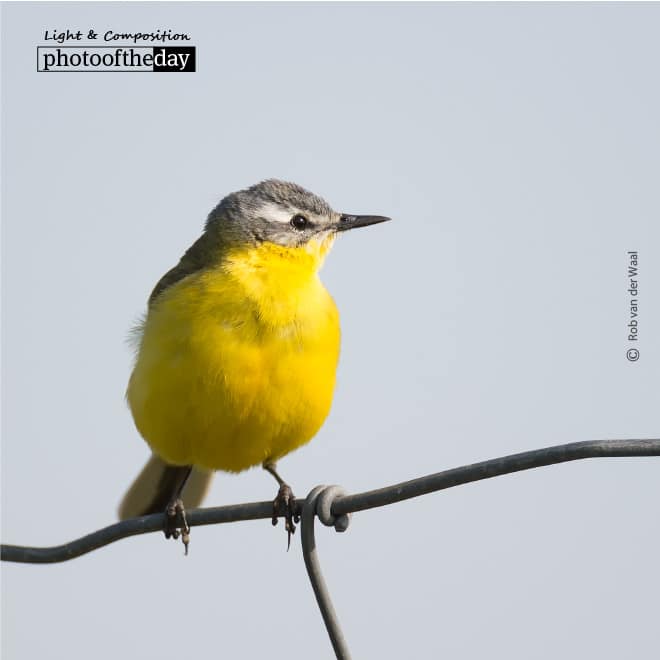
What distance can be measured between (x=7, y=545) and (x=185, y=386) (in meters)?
1.34

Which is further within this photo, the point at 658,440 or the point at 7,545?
the point at 7,545

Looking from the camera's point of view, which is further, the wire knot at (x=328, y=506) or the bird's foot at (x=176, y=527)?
the bird's foot at (x=176, y=527)

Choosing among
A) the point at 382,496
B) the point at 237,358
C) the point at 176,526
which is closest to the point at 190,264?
the point at 237,358

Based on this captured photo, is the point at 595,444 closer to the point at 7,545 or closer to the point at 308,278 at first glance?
the point at 7,545

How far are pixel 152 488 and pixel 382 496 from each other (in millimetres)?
4401

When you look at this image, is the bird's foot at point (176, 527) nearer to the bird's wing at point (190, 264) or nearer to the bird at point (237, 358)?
the bird at point (237, 358)

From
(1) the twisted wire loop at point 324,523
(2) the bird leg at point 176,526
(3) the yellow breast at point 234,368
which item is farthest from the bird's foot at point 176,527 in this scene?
(1) the twisted wire loop at point 324,523

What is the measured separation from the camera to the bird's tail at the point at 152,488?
25.0ft

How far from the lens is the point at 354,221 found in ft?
24.4

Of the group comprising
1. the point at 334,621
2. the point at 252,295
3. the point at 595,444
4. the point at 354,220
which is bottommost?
the point at 334,621

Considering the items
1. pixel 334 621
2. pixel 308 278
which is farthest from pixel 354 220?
pixel 334 621

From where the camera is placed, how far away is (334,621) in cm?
344

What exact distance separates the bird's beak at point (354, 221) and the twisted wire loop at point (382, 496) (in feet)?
9.79

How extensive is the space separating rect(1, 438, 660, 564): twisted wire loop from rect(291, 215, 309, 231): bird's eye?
2.66 metres
